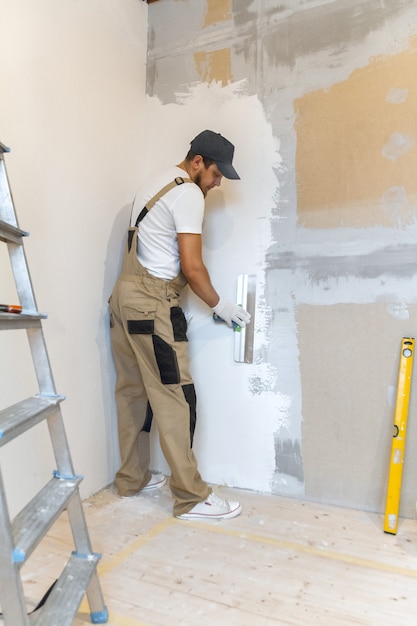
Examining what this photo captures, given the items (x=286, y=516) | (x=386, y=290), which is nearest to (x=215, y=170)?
(x=386, y=290)

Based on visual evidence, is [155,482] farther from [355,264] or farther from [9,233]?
[9,233]

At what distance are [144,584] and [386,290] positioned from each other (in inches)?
59.7

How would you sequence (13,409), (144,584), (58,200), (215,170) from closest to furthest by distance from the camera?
(13,409) < (144,584) < (58,200) < (215,170)

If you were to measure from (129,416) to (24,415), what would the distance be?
122 cm

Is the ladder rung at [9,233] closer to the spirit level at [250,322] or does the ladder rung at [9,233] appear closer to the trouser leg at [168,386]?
the trouser leg at [168,386]

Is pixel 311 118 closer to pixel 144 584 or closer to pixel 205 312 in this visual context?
pixel 205 312

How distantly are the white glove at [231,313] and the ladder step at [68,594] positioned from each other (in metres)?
1.22

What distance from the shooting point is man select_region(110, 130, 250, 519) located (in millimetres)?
2027

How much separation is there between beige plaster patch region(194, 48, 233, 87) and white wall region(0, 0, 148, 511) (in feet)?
1.17

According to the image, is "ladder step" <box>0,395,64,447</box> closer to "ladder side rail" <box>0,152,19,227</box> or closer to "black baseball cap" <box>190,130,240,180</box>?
"ladder side rail" <box>0,152,19,227</box>

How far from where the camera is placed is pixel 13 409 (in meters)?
1.13

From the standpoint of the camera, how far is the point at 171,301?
6.92 feet

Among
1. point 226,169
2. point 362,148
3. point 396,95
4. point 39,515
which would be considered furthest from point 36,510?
point 396,95

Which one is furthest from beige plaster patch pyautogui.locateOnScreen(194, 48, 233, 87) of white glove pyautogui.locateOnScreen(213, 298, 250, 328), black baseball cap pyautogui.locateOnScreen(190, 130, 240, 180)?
white glove pyautogui.locateOnScreen(213, 298, 250, 328)
